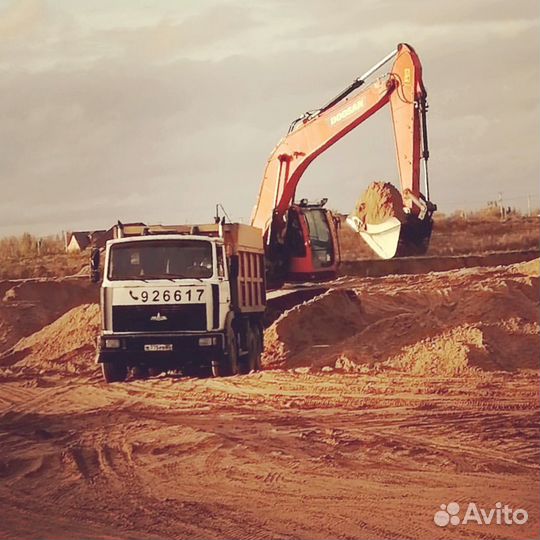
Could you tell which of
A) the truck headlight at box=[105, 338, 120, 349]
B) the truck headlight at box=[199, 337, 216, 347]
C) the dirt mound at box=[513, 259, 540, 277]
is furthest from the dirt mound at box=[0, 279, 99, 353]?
the dirt mound at box=[513, 259, 540, 277]

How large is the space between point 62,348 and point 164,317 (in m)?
8.05

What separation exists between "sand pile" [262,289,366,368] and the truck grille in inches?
178

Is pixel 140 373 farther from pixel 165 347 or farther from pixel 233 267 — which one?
pixel 233 267

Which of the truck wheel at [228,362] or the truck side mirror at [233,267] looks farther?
the truck side mirror at [233,267]

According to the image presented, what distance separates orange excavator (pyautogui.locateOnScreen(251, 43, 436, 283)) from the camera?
67.3 feet

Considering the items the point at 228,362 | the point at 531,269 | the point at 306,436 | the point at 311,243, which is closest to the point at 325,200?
the point at 311,243

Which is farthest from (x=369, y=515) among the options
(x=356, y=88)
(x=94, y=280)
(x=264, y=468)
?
(x=356, y=88)

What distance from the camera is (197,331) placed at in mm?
19734

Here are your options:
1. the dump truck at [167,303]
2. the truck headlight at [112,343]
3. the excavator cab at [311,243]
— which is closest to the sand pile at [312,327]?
the excavator cab at [311,243]

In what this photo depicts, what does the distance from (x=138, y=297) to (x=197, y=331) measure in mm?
1187

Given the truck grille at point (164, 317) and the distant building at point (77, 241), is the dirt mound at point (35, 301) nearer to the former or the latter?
the truck grille at point (164, 317)

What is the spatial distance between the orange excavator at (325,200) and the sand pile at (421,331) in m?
1.21

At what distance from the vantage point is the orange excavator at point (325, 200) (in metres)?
20.5

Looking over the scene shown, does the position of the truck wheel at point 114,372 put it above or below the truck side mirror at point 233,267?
below
